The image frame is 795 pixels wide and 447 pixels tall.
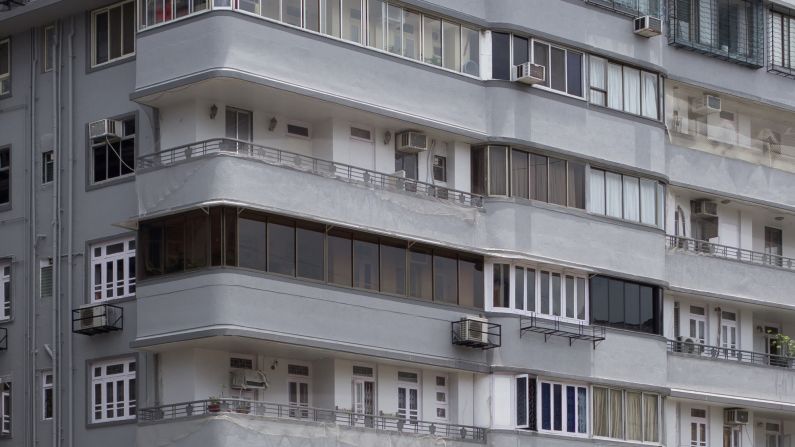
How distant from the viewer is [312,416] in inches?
1781

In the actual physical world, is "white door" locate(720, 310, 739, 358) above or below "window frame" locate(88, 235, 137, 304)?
below

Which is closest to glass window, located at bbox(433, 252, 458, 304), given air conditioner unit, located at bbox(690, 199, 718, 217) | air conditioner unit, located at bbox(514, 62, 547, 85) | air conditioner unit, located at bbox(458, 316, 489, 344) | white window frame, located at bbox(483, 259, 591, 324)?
air conditioner unit, located at bbox(458, 316, 489, 344)

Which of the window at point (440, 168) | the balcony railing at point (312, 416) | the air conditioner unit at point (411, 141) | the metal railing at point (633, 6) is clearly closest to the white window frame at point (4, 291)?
the balcony railing at point (312, 416)

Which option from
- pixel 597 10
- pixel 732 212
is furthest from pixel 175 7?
pixel 732 212

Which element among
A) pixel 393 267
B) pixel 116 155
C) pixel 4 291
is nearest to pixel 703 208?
pixel 393 267

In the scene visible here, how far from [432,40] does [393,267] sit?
626 centimetres

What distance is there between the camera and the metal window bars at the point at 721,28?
55906 mm

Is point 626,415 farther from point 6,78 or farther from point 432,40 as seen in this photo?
point 6,78

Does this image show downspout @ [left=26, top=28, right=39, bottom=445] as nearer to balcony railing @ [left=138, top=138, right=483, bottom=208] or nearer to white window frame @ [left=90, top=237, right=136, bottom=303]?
white window frame @ [left=90, top=237, right=136, bottom=303]

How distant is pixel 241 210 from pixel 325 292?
118 inches

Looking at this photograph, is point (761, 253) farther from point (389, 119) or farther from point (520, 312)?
point (389, 119)

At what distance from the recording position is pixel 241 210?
43656mm

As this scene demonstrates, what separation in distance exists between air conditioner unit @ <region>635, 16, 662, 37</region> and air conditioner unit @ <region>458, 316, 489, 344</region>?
1059 cm

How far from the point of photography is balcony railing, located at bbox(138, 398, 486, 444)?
4322cm
